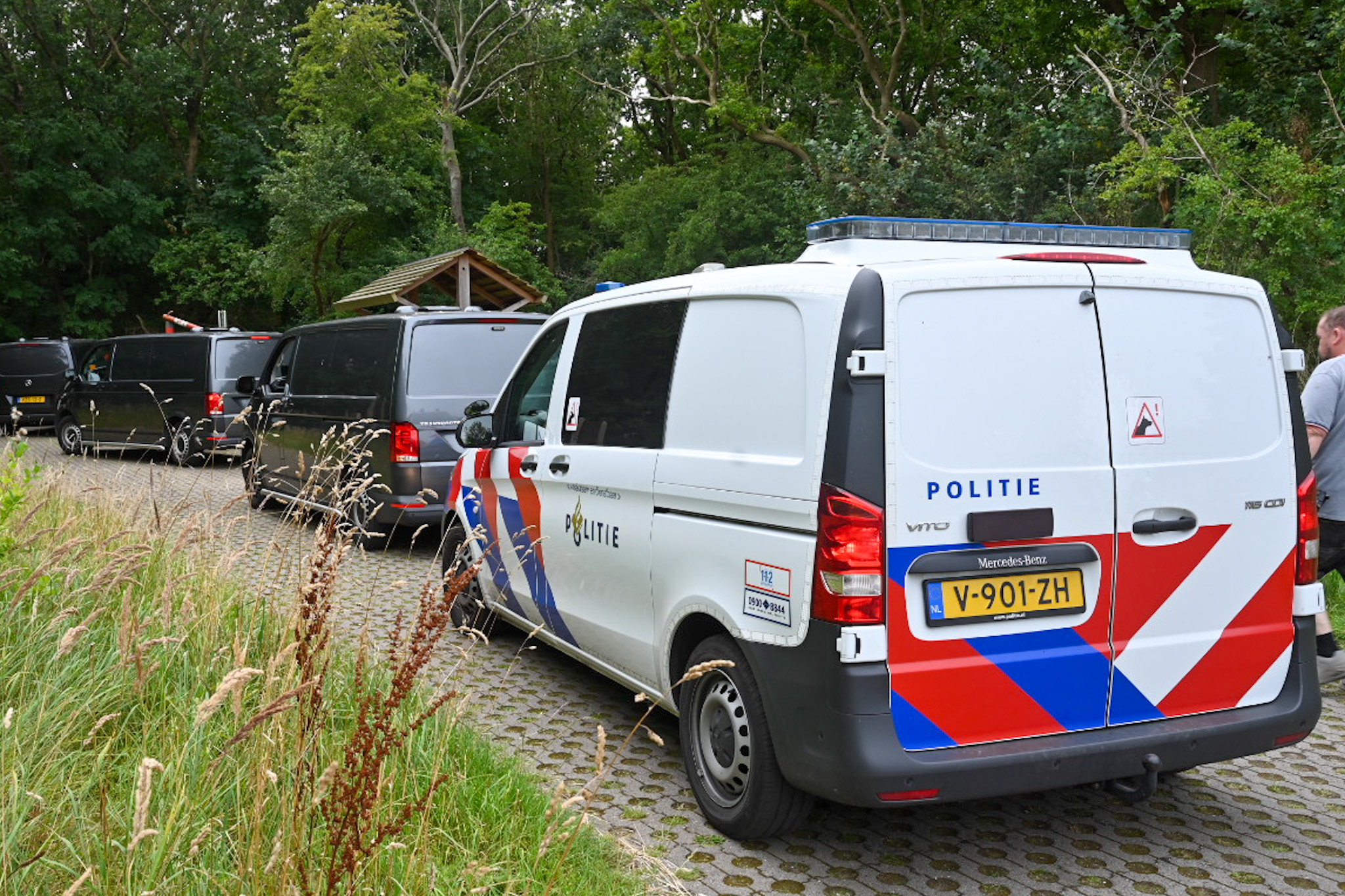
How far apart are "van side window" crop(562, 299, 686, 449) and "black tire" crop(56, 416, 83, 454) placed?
1472 cm

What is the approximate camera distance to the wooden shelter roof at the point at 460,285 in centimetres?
1847

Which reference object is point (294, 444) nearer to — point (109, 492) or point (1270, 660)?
point (109, 492)

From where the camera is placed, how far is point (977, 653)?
3.48 meters

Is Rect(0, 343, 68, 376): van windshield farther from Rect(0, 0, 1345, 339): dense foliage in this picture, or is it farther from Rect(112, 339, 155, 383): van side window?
Rect(0, 0, 1345, 339): dense foliage

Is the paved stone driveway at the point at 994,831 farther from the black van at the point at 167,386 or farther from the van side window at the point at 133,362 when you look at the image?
the van side window at the point at 133,362

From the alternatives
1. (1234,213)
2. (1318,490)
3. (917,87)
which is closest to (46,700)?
(1318,490)

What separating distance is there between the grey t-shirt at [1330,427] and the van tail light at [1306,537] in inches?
61.8

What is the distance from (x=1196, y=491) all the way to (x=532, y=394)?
3272 mm

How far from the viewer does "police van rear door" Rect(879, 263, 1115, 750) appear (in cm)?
343

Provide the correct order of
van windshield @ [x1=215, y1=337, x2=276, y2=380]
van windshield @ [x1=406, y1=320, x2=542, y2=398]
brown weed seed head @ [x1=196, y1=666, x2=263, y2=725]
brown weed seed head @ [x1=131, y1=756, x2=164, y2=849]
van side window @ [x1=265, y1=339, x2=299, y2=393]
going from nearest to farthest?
brown weed seed head @ [x1=131, y1=756, x2=164, y2=849]
brown weed seed head @ [x1=196, y1=666, x2=263, y2=725]
van windshield @ [x1=406, y1=320, x2=542, y2=398]
van side window @ [x1=265, y1=339, x2=299, y2=393]
van windshield @ [x1=215, y1=337, x2=276, y2=380]

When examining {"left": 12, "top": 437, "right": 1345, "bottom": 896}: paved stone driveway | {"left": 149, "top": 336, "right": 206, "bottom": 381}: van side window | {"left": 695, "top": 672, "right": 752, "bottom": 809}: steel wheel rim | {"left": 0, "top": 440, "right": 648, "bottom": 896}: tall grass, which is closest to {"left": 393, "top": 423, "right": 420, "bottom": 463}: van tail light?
{"left": 12, "top": 437, "right": 1345, "bottom": 896}: paved stone driveway

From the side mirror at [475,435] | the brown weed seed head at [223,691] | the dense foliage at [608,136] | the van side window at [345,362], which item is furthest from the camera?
the dense foliage at [608,136]

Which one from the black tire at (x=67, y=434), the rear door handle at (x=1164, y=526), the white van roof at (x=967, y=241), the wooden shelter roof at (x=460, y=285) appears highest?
the wooden shelter roof at (x=460, y=285)

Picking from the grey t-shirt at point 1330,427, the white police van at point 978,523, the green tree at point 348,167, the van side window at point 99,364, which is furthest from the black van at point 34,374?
Answer: the grey t-shirt at point 1330,427
